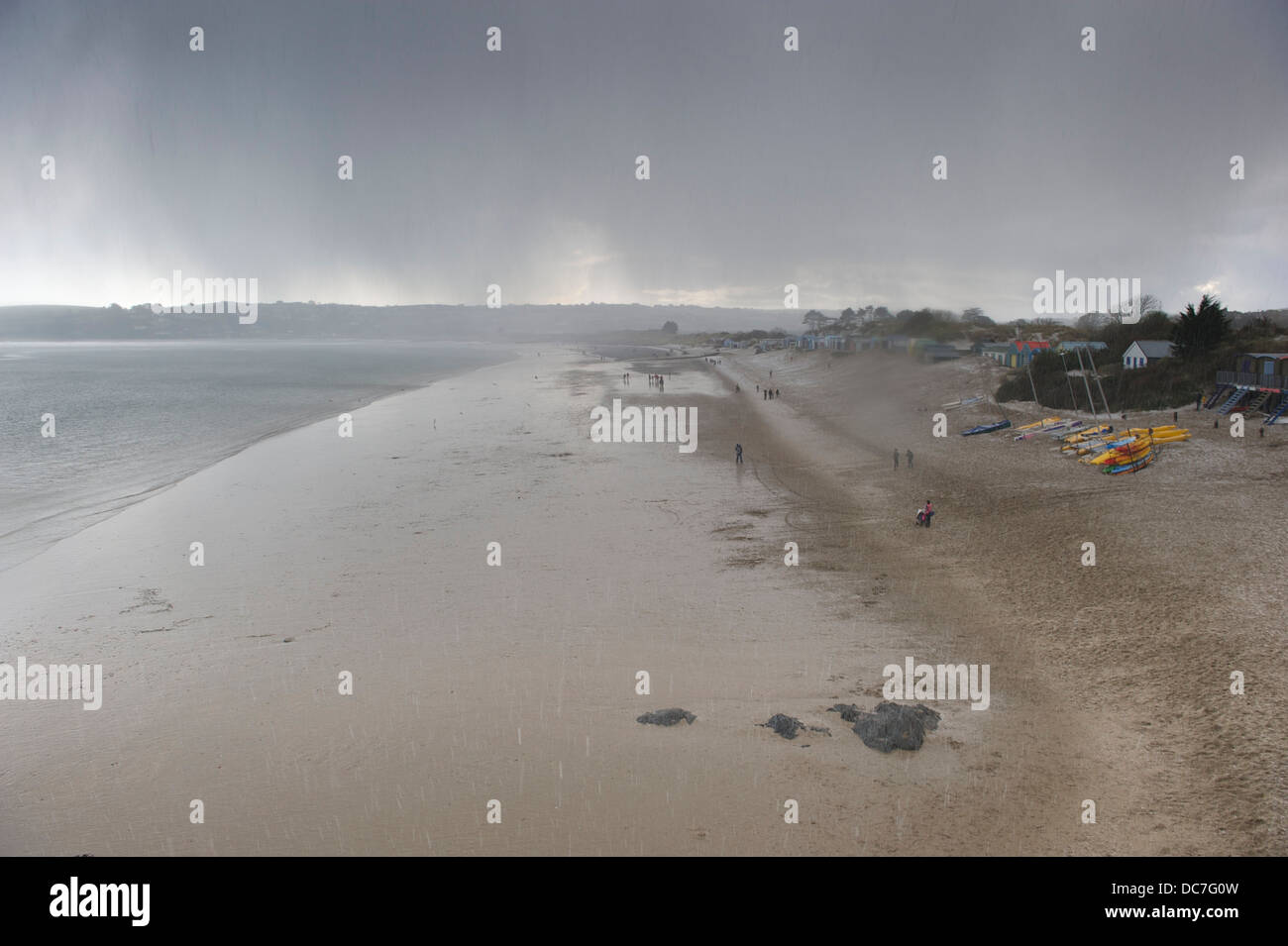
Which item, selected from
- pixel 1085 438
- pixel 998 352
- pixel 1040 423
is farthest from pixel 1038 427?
pixel 998 352

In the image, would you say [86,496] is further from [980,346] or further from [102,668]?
[980,346]

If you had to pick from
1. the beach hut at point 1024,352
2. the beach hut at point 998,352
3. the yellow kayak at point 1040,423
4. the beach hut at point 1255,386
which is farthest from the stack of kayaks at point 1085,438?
the beach hut at point 998,352

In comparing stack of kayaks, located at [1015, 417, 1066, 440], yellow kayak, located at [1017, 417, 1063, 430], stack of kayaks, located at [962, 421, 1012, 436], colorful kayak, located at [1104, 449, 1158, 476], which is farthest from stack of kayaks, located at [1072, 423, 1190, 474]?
stack of kayaks, located at [962, 421, 1012, 436]

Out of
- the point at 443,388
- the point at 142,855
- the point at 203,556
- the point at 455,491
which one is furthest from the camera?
the point at 443,388

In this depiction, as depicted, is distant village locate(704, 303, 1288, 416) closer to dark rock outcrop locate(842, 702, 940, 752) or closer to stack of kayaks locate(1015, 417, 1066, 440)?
stack of kayaks locate(1015, 417, 1066, 440)

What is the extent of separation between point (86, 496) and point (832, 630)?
98.8 feet

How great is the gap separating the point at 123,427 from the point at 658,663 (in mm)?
51344

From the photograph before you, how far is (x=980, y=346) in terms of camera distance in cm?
5856

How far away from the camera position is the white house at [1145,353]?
38688 millimetres

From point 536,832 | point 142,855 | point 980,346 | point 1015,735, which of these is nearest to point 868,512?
point 1015,735

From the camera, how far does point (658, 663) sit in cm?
1300

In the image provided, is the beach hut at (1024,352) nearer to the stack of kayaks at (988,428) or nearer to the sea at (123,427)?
the stack of kayaks at (988,428)

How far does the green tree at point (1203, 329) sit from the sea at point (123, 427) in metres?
50.7

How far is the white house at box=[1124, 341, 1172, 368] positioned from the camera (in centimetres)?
3869
